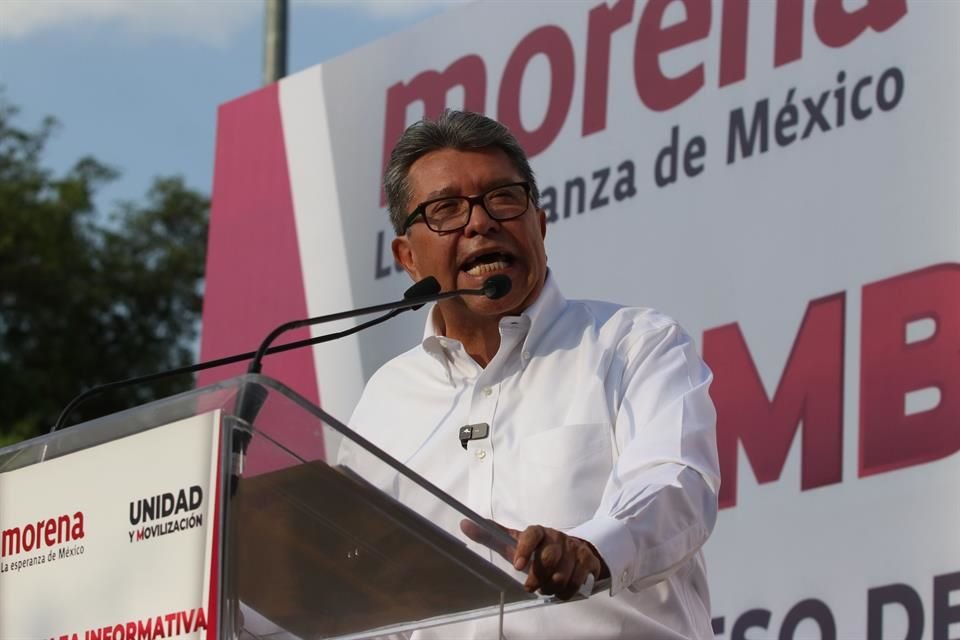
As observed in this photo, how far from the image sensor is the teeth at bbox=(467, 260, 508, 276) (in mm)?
2531

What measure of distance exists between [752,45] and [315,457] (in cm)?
265

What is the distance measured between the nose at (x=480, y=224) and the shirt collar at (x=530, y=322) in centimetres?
14

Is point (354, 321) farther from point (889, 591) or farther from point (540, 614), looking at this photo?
point (540, 614)

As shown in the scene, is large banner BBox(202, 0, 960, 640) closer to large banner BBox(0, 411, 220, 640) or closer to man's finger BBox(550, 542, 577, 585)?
man's finger BBox(550, 542, 577, 585)

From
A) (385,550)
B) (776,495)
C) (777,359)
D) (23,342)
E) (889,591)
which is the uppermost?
(23,342)

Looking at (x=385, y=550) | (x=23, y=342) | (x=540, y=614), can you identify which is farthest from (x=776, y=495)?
(x=23, y=342)

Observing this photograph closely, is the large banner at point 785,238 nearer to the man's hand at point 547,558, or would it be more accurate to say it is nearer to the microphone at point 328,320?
the microphone at point 328,320

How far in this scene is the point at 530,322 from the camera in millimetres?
2514

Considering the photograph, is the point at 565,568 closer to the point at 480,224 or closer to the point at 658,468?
the point at 658,468

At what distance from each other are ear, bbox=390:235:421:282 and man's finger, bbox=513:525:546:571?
97cm

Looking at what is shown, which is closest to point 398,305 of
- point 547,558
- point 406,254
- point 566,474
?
point 566,474

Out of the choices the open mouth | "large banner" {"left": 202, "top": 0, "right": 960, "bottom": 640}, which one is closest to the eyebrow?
the open mouth

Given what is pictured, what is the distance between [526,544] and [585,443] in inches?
21.9

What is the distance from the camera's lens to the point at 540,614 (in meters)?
2.19
